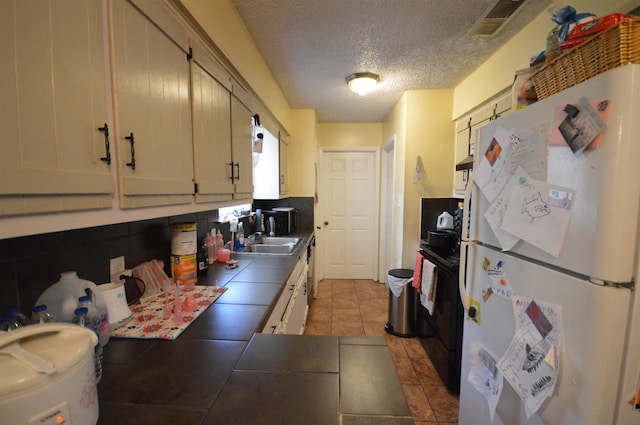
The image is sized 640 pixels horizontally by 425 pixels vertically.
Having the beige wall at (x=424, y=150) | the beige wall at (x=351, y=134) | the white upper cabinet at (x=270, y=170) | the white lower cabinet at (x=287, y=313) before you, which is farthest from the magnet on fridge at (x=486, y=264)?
the beige wall at (x=351, y=134)

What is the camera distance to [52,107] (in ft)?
1.89

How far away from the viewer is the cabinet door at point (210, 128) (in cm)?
120

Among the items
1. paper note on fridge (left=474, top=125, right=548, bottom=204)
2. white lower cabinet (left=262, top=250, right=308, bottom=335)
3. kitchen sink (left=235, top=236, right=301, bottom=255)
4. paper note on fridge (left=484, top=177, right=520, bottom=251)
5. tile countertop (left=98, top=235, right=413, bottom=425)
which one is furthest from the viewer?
kitchen sink (left=235, top=236, right=301, bottom=255)

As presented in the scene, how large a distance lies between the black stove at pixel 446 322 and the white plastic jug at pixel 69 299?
6.35 feet

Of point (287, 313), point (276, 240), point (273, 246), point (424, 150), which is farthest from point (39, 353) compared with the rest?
point (424, 150)

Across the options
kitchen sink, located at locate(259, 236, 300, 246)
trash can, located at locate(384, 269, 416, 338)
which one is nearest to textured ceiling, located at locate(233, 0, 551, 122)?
kitchen sink, located at locate(259, 236, 300, 246)

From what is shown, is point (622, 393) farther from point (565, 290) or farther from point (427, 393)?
point (427, 393)

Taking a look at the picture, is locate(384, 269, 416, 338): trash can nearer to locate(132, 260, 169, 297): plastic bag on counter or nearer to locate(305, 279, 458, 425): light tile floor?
locate(305, 279, 458, 425): light tile floor

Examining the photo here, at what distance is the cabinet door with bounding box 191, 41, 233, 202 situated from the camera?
1.20 metres

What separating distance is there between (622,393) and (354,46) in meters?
2.22

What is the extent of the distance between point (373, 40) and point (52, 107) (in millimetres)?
1933

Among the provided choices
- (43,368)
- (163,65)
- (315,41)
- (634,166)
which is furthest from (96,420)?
(315,41)

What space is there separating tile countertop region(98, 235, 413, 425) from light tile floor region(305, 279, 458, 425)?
1.34 meters

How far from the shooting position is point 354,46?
6.46ft
